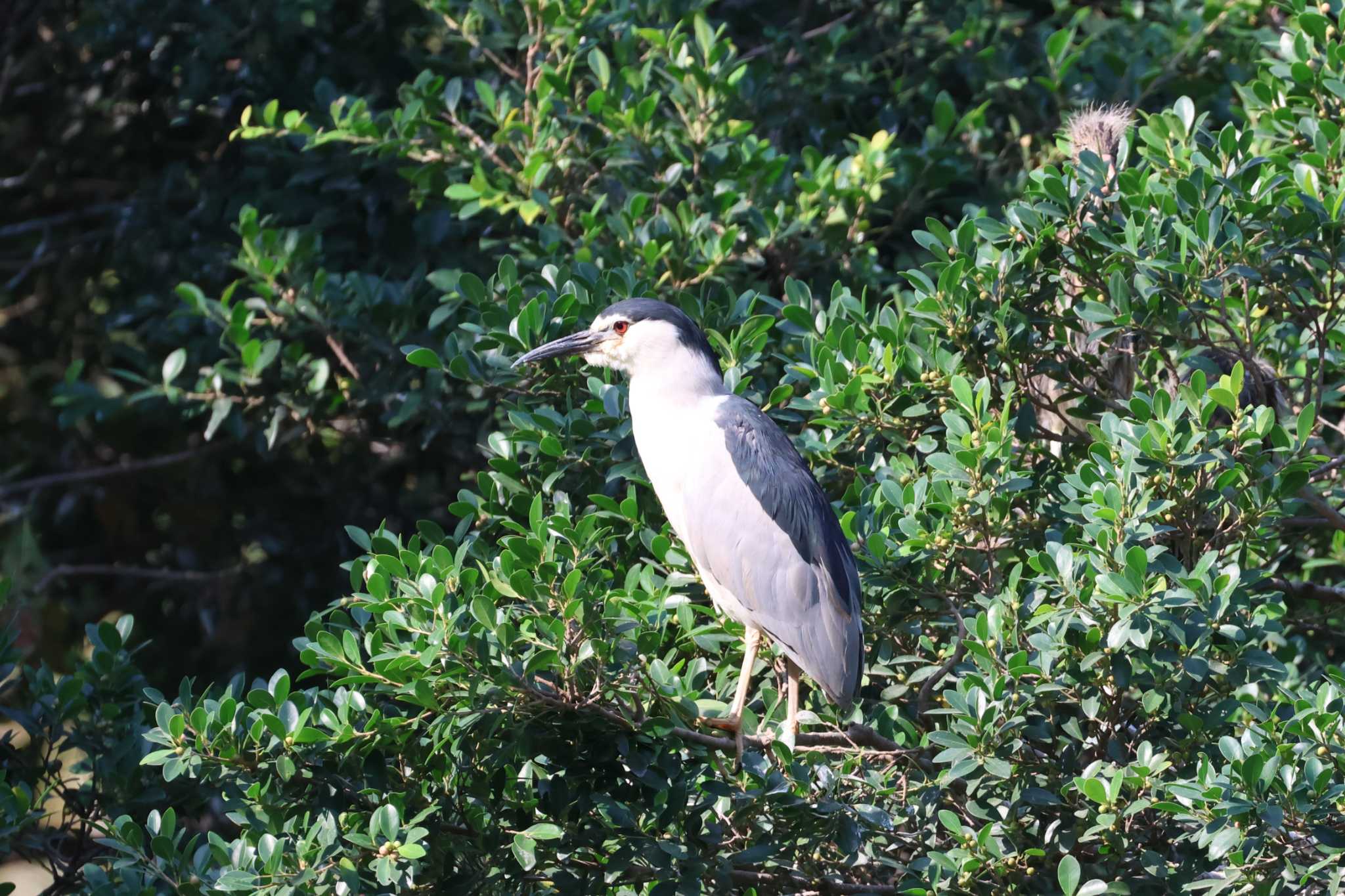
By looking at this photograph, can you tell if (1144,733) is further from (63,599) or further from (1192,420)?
(63,599)

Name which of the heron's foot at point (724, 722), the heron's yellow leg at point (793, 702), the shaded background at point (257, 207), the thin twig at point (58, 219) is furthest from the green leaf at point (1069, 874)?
the thin twig at point (58, 219)

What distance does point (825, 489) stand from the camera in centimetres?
349

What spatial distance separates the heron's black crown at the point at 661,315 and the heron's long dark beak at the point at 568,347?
61mm

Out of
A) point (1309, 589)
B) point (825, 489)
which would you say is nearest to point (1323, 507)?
point (1309, 589)

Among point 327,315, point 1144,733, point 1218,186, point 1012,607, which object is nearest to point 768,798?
point 1012,607

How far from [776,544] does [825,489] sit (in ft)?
0.84

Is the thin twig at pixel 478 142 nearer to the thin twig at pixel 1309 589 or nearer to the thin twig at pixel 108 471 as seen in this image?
the thin twig at pixel 108 471

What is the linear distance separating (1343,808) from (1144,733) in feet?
1.64

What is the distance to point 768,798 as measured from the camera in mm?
2486

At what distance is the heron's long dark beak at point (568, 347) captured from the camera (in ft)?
10.3

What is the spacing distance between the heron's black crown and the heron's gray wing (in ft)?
0.60

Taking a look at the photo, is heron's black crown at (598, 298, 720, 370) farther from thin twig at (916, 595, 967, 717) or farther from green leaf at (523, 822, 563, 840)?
green leaf at (523, 822, 563, 840)

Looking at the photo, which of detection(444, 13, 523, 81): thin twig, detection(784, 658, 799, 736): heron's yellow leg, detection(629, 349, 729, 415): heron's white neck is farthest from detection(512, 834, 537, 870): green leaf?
detection(444, 13, 523, 81): thin twig

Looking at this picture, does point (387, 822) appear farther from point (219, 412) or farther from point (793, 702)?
point (219, 412)
